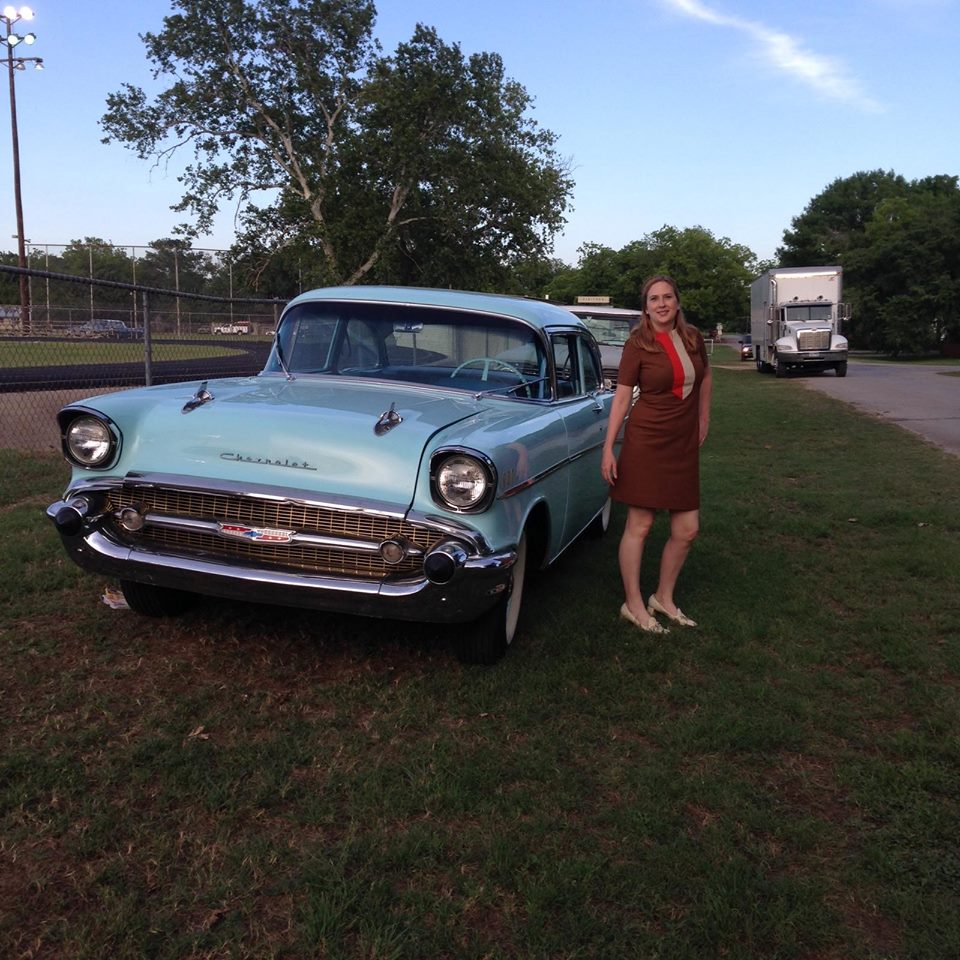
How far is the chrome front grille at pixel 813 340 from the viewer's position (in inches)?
1051

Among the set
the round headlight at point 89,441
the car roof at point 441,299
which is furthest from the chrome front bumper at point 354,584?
the car roof at point 441,299

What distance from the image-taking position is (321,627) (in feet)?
13.8

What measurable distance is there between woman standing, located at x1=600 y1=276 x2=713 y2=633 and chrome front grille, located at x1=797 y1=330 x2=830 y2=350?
24.2 m

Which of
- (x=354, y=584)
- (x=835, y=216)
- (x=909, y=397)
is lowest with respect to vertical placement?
(x=909, y=397)

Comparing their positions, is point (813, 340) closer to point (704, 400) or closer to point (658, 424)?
point (704, 400)

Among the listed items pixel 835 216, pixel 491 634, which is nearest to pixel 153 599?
pixel 491 634

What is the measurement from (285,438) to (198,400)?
1.88 ft

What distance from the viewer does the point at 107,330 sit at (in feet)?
33.6

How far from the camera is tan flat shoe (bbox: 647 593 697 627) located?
4.50 metres

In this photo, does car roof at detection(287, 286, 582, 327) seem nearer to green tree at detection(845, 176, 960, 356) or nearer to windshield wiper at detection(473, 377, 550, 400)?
windshield wiper at detection(473, 377, 550, 400)

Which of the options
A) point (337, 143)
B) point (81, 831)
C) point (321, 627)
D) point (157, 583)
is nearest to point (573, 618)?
point (321, 627)

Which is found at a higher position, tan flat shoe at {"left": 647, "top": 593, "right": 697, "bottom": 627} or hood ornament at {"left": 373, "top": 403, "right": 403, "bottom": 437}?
hood ornament at {"left": 373, "top": 403, "right": 403, "bottom": 437}

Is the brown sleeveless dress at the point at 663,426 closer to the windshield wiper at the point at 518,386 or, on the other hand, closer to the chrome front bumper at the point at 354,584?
A: the windshield wiper at the point at 518,386

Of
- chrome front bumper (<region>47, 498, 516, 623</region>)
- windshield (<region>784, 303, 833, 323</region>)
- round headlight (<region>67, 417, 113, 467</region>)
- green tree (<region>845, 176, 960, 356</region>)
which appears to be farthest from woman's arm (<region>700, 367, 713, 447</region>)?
green tree (<region>845, 176, 960, 356</region>)
